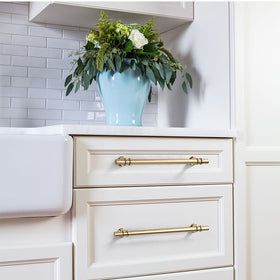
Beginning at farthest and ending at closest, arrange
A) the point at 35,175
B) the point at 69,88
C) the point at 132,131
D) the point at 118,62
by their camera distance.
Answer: the point at 69,88
the point at 118,62
the point at 132,131
the point at 35,175

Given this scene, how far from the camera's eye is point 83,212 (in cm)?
145

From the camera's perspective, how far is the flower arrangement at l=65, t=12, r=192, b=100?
167cm

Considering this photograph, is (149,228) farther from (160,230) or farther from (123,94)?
(123,94)

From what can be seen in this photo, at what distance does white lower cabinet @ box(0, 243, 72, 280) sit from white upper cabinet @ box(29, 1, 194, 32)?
823 mm

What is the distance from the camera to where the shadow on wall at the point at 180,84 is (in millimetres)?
1944

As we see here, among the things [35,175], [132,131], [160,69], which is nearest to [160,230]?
[132,131]

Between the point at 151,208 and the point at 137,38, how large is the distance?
20.9 inches

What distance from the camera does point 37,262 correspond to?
1.39m

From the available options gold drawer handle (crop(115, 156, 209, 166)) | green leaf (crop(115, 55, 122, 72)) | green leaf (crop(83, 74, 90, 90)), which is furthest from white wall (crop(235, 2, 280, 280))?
green leaf (crop(83, 74, 90, 90))

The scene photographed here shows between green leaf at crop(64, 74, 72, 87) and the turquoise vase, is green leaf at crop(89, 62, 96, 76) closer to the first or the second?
the turquoise vase

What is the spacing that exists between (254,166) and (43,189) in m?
0.74

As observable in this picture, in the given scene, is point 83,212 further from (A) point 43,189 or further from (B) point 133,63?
(B) point 133,63

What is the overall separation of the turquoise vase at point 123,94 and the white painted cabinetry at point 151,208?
0.21 metres

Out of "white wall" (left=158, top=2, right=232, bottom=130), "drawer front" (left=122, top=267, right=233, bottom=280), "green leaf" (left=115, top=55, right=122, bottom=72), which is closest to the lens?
"drawer front" (left=122, top=267, right=233, bottom=280)
